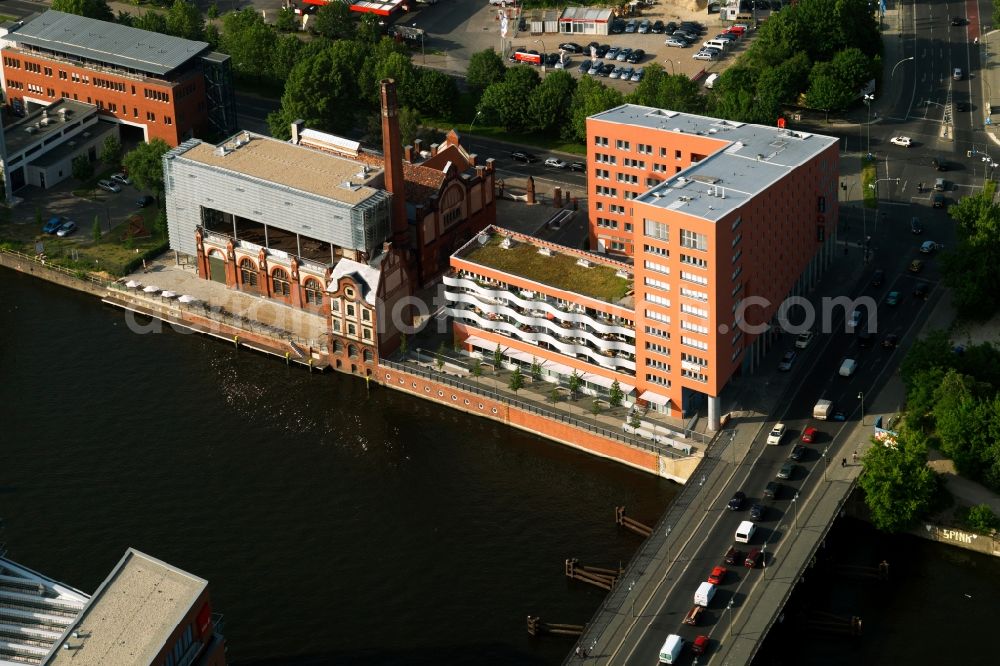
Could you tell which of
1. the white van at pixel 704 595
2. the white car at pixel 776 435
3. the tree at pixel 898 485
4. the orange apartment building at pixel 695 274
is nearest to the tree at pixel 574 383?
the orange apartment building at pixel 695 274

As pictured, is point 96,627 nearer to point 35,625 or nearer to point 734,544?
point 35,625

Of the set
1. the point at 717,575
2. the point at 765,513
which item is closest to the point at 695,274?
the point at 765,513

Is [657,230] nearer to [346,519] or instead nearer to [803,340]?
[803,340]

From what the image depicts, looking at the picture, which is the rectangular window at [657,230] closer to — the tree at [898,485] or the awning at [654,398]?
the awning at [654,398]

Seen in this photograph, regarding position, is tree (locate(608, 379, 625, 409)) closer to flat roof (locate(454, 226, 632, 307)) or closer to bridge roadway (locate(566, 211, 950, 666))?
flat roof (locate(454, 226, 632, 307))

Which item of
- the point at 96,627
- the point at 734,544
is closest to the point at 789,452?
the point at 734,544
